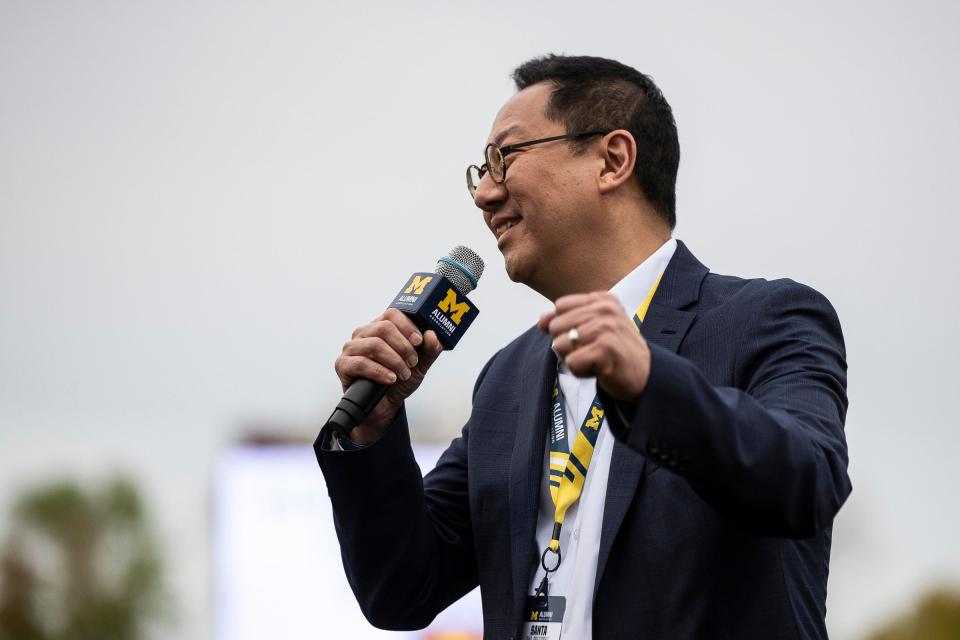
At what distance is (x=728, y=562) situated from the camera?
270 centimetres

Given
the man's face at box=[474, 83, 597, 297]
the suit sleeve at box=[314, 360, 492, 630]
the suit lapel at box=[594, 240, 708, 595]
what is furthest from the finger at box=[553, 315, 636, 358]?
the man's face at box=[474, 83, 597, 297]

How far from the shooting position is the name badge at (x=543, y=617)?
9.46ft

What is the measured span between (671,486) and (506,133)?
1.29 metres

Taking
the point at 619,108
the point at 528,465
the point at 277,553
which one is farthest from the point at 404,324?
the point at 277,553

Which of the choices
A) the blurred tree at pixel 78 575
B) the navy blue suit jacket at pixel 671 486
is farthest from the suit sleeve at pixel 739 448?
the blurred tree at pixel 78 575

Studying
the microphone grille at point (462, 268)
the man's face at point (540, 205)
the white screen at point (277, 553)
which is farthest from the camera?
the white screen at point (277, 553)

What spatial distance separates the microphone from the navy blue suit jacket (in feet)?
0.89

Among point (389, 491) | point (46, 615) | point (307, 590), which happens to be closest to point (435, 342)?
point (389, 491)

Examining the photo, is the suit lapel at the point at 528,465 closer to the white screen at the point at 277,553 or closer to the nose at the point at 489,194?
the nose at the point at 489,194

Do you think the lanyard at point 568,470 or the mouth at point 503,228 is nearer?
the lanyard at point 568,470

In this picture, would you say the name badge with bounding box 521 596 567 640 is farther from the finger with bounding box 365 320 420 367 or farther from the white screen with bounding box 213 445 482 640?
the white screen with bounding box 213 445 482 640

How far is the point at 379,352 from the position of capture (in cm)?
293

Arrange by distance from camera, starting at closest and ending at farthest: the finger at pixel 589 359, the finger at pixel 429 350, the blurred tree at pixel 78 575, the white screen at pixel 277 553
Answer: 1. the finger at pixel 589 359
2. the finger at pixel 429 350
3. the white screen at pixel 277 553
4. the blurred tree at pixel 78 575

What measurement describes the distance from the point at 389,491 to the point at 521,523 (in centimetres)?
36
